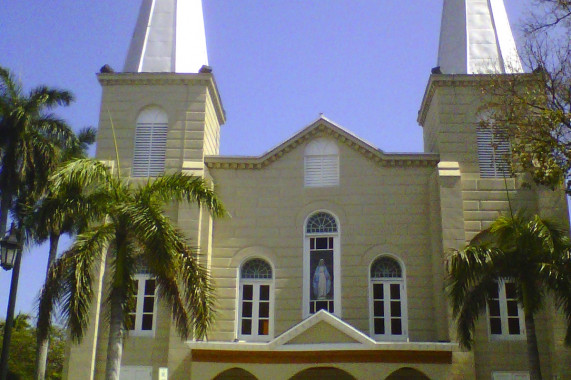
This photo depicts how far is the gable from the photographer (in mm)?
21203

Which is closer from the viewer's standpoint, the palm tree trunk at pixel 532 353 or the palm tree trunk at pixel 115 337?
the palm tree trunk at pixel 115 337

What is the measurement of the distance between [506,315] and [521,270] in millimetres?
5046

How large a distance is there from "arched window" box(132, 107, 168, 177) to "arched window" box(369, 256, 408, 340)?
319 inches

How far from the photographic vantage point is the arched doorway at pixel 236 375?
2317cm

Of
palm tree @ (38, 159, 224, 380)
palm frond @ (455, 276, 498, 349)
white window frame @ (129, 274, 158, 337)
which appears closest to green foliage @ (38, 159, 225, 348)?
palm tree @ (38, 159, 224, 380)

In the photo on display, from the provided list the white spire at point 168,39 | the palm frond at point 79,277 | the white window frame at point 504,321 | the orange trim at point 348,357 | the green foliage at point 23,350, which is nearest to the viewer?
the palm frond at point 79,277

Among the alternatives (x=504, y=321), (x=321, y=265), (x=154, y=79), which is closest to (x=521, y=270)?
(x=504, y=321)

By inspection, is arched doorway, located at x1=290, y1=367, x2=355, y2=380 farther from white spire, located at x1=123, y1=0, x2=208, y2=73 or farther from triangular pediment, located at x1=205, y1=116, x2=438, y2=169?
white spire, located at x1=123, y1=0, x2=208, y2=73

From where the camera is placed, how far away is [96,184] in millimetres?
17047

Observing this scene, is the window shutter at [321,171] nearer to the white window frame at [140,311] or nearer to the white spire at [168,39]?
the white spire at [168,39]

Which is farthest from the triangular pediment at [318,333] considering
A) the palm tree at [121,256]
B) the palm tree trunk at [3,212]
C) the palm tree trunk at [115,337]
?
the palm tree trunk at [3,212]

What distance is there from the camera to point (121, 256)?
15.8m

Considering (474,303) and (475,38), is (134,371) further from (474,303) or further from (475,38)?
(475,38)

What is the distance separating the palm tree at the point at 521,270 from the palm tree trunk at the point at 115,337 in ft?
28.6
